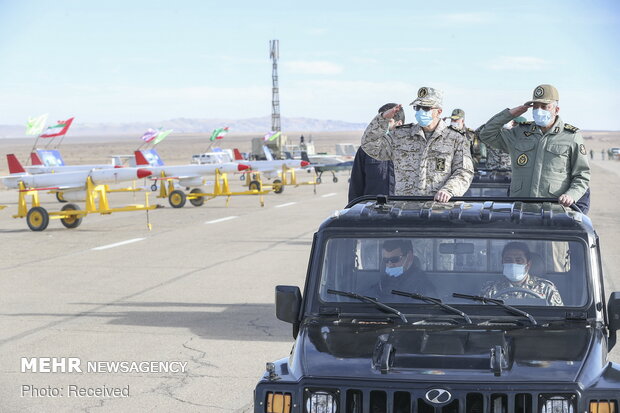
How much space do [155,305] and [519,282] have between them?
7.27 meters

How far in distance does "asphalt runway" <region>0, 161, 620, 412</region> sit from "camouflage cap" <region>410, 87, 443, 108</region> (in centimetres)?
245

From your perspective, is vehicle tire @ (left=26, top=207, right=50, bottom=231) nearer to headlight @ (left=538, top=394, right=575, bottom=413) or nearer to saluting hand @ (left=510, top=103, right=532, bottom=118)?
saluting hand @ (left=510, top=103, right=532, bottom=118)

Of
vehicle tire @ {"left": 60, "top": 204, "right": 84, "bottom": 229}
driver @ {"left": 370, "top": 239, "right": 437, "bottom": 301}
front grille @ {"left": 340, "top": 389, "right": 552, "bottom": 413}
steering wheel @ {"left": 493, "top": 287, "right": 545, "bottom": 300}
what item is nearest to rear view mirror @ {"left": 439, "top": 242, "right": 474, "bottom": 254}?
driver @ {"left": 370, "top": 239, "right": 437, "bottom": 301}

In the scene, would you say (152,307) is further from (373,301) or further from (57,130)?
(57,130)

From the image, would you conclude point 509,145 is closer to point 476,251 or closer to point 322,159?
point 476,251

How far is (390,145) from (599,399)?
11.3 ft

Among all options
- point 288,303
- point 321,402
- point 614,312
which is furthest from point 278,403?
point 614,312

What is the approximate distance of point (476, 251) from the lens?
4.97m

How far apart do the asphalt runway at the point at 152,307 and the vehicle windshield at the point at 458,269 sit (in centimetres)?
221

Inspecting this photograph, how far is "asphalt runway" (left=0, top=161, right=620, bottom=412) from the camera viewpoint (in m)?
7.49

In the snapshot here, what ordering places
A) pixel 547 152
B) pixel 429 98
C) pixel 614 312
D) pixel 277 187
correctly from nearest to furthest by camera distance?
pixel 614 312
pixel 429 98
pixel 547 152
pixel 277 187

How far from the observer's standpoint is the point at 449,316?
4.66m

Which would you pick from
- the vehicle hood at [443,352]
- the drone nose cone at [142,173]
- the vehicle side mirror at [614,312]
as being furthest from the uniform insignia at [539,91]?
the drone nose cone at [142,173]

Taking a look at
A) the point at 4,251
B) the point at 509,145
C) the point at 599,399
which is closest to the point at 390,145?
the point at 509,145
